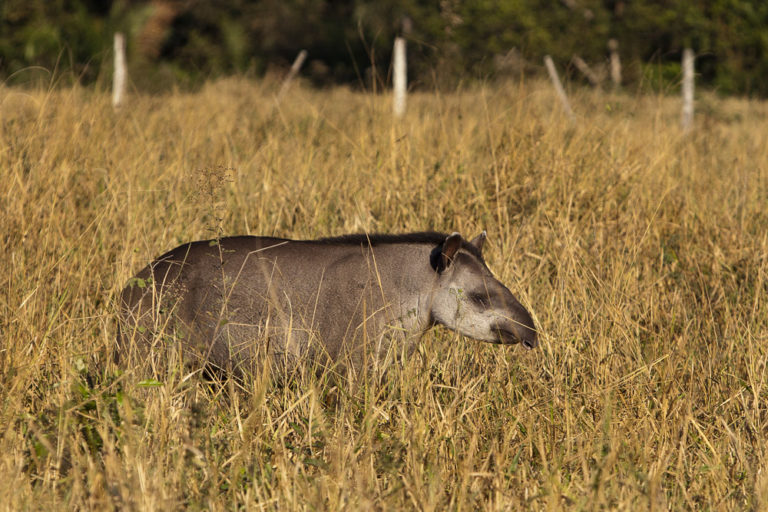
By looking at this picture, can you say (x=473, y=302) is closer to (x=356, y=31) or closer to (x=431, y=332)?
(x=431, y=332)

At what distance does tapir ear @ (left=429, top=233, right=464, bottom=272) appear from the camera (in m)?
4.14

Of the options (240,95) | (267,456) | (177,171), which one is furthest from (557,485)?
(240,95)

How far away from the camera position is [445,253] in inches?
165

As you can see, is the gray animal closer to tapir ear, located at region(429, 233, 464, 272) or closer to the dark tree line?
tapir ear, located at region(429, 233, 464, 272)

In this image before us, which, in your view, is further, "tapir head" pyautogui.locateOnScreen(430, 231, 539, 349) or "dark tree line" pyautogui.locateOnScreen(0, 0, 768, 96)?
"dark tree line" pyautogui.locateOnScreen(0, 0, 768, 96)

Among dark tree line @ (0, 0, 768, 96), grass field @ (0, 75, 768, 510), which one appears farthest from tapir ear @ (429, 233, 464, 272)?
dark tree line @ (0, 0, 768, 96)

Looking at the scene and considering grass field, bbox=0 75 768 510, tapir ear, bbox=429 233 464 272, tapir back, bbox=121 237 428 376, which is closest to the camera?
grass field, bbox=0 75 768 510

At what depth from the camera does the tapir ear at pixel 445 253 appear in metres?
4.14

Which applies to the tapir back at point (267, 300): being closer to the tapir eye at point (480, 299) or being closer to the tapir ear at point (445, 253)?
the tapir ear at point (445, 253)

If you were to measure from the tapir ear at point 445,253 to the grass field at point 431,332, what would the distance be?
0.43m

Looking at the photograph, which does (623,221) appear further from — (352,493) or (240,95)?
(240,95)

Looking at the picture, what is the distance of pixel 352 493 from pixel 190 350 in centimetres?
123

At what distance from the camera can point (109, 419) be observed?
306cm

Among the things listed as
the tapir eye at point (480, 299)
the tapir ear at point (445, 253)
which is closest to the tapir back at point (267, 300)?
the tapir ear at point (445, 253)
